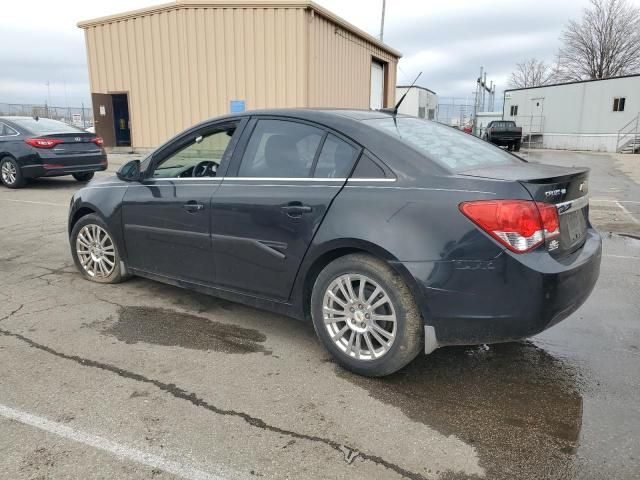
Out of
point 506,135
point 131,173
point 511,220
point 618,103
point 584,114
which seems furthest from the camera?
point 584,114

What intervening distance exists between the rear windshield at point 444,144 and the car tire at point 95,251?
8.60ft

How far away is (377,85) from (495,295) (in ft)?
74.4

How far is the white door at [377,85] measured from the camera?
23234mm

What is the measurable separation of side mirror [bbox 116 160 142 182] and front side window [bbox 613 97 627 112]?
112ft

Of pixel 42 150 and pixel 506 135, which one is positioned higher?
pixel 42 150

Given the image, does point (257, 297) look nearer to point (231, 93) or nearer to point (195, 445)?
point (195, 445)

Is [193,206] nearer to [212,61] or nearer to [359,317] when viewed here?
[359,317]

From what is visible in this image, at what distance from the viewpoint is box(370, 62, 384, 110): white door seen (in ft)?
76.2

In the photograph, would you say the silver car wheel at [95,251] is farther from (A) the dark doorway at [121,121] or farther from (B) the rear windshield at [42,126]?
(A) the dark doorway at [121,121]

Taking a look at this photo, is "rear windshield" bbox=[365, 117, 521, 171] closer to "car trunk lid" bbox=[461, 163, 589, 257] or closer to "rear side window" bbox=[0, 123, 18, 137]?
"car trunk lid" bbox=[461, 163, 589, 257]

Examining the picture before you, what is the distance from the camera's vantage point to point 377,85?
24078mm

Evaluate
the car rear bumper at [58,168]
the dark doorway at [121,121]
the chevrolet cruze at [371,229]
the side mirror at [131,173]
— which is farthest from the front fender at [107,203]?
the dark doorway at [121,121]

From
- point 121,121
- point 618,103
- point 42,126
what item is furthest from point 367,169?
point 618,103

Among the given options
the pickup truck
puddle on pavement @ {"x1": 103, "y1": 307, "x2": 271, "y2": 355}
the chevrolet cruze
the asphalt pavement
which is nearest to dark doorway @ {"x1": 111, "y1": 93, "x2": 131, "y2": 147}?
the asphalt pavement
